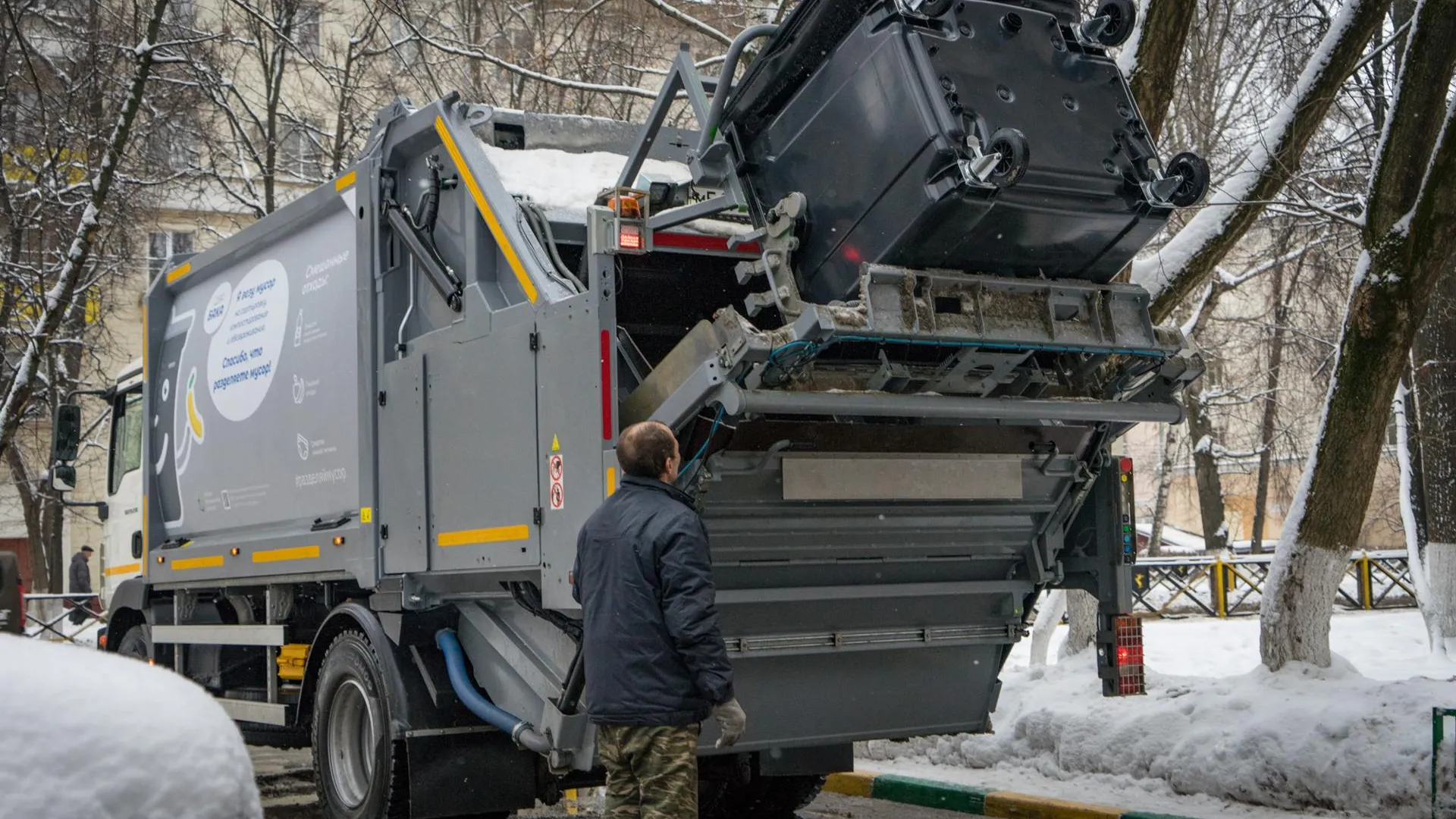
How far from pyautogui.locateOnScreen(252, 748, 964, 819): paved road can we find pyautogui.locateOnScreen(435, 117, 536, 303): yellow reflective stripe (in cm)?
308

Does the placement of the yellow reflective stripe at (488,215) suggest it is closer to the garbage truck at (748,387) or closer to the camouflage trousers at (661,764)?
the garbage truck at (748,387)

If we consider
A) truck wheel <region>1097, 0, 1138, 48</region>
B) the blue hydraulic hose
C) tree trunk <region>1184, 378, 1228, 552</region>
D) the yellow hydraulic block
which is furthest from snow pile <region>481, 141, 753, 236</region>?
tree trunk <region>1184, 378, 1228, 552</region>

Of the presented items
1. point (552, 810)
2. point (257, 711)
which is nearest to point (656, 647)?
point (552, 810)

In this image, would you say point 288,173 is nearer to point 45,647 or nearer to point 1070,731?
point 1070,731

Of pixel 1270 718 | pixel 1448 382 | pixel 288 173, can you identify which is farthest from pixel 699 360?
pixel 288 173

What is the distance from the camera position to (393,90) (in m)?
16.9

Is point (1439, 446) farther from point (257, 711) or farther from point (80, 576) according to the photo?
point (80, 576)

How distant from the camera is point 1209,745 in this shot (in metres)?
7.46

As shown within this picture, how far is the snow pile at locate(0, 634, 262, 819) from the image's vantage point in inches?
106

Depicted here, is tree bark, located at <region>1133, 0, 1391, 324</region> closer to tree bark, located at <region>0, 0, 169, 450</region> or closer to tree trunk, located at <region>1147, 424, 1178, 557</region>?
tree bark, located at <region>0, 0, 169, 450</region>

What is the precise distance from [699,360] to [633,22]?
35.4ft

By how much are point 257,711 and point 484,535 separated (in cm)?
255

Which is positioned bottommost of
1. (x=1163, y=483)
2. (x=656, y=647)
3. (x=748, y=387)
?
(x=656, y=647)

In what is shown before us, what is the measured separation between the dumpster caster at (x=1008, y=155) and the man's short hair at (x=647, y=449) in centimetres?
128
